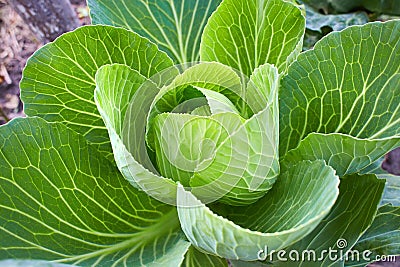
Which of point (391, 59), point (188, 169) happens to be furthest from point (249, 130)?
point (391, 59)

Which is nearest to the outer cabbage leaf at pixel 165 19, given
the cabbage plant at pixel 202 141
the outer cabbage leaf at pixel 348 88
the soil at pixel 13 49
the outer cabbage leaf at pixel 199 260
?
the cabbage plant at pixel 202 141

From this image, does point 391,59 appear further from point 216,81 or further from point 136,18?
point 136,18

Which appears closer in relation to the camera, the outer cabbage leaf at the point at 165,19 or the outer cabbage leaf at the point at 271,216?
the outer cabbage leaf at the point at 271,216

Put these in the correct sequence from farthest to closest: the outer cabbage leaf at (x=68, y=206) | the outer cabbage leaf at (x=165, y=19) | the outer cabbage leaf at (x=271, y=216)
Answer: the outer cabbage leaf at (x=165, y=19), the outer cabbage leaf at (x=68, y=206), the outer cabbage leaf at (x=271, y=216)

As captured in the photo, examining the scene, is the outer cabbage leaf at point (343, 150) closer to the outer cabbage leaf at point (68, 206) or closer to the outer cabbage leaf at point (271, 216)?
the outer cabbage leaf at point (271, 216)

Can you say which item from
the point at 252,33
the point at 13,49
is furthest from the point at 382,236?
the point at 13,49

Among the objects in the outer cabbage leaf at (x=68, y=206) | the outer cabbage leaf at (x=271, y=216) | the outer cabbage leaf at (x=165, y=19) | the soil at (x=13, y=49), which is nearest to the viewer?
the outer cabbage leaf at (x=271, y=216)

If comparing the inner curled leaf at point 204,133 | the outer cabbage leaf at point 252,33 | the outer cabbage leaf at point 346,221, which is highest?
the outer cabbage leaf at point 252,33
